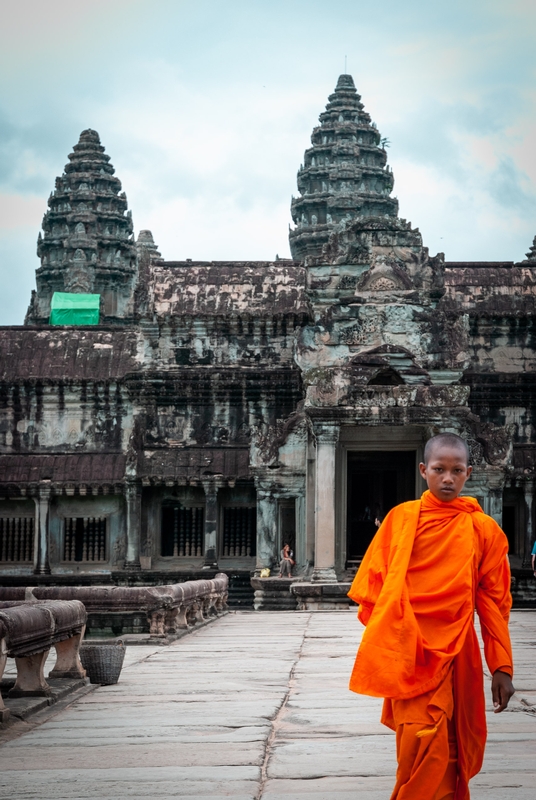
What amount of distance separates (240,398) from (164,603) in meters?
15.8

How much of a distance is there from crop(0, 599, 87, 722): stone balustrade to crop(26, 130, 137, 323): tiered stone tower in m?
46.7

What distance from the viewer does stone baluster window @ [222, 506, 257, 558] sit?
3030 centimetres

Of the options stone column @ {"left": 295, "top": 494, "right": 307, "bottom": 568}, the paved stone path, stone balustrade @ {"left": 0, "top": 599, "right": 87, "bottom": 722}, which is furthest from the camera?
stone column @ {"left": 295, "top": 494, "right": 307, "bottom": 568}

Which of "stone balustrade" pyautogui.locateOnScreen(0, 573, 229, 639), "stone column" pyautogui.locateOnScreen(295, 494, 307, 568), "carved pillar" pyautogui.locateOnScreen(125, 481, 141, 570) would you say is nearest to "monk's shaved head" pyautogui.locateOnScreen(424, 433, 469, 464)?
"stone balustrade" pyautogui.locateOnScreen(0, 573, 229, 639)

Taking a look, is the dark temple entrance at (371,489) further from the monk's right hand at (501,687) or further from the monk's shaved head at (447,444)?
the monk's right hand at (501,687)

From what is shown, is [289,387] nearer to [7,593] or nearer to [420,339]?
[420,339]

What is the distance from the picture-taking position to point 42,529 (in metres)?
30.5

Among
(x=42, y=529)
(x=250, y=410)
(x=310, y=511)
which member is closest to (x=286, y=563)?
(x=310, y=511)

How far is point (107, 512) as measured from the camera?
3108 centimetres

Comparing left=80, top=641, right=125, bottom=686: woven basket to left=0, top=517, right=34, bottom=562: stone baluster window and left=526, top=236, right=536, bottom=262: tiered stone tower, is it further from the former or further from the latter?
left=526, top=236, right=536, bottom=262: tiered stone tower

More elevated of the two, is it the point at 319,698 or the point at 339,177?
the point at 339,177

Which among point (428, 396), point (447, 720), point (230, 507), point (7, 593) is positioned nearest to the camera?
point (447, 720)

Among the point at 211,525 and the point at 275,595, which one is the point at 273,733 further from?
the point at 211,525

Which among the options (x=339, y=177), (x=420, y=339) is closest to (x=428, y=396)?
(x=420, y=339)
